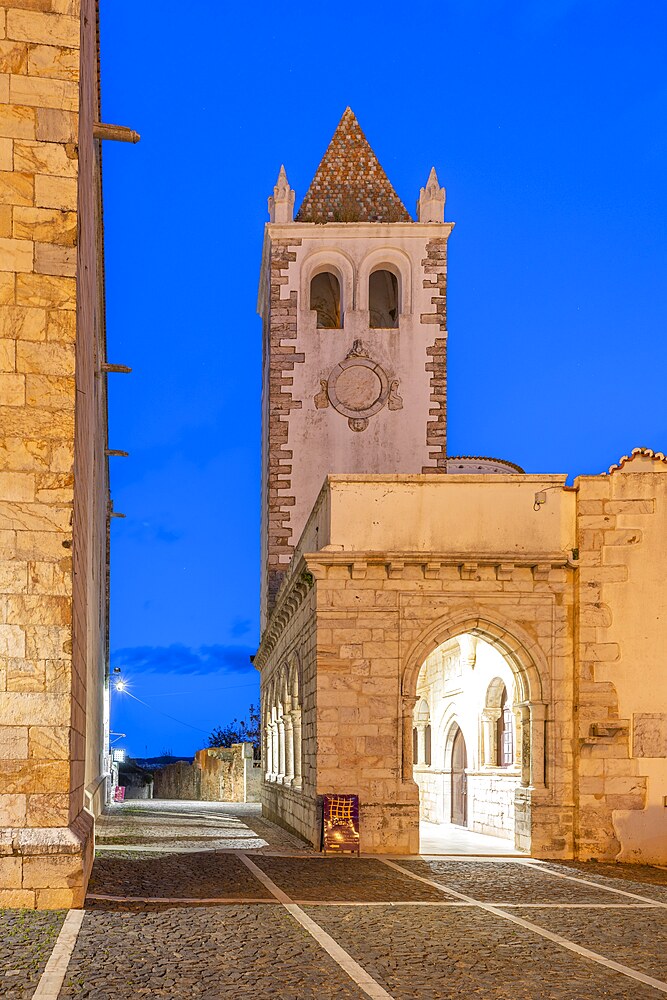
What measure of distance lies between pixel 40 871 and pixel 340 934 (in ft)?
7.06

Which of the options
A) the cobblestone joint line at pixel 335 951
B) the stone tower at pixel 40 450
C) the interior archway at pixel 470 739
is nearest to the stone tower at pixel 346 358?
the interior archway at pixel 470 739

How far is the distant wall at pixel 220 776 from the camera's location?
117 ft

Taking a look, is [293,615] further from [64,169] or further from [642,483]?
[64,169]

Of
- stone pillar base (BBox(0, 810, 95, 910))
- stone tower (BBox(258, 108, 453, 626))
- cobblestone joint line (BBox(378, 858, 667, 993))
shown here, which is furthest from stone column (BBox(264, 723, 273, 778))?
stone pillar base (BBox(0, 810, 95, 910))

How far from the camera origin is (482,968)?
6945 mm

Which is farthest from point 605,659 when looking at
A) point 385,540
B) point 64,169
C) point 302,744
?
point 64,169

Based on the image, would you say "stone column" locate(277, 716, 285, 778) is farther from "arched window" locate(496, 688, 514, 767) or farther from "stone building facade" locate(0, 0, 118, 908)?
"stone building facade" locate(0, 0, 118, 908)

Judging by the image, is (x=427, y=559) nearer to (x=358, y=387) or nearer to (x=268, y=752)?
(x=358, y=387)

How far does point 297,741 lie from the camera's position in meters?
18.7

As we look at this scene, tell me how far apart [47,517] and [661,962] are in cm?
526

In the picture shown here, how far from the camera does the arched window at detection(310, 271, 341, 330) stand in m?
26.8

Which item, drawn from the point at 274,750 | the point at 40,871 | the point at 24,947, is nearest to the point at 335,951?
the point at 24,947

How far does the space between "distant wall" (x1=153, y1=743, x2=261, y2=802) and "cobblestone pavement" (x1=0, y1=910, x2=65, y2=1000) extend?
26740 millimetres

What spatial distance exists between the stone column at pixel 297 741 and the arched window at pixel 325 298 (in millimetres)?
10770
